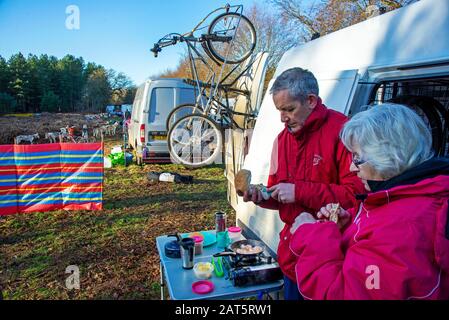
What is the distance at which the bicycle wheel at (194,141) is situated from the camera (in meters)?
5.96

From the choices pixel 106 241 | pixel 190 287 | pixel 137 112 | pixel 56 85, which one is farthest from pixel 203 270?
pixel 56 85

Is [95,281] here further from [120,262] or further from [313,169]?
[313,169]

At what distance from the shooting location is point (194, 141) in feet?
19.9

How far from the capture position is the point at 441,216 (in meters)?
0.97

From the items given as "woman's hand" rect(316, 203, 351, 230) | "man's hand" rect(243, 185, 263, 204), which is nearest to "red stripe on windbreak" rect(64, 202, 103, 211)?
"man's hand" rect(243, 185, 263, 204)

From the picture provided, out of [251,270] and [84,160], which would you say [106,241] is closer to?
[84,160]

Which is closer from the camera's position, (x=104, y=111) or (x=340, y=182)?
(x=340, y=182)

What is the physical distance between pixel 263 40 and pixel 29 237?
6785 mm

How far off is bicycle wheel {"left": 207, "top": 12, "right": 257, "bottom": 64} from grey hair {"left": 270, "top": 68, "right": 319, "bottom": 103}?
4.46 meters

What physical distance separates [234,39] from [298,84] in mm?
4707

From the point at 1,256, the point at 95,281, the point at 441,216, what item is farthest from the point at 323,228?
the point at 1,256

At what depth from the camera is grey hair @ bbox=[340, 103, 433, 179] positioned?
111cm
